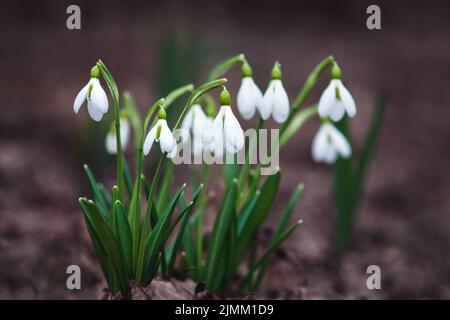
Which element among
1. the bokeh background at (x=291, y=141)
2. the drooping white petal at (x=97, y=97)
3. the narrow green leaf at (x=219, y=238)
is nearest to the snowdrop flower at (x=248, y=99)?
the narrow green leaf at (x=219, y=238)

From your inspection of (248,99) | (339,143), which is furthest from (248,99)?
(339,143)

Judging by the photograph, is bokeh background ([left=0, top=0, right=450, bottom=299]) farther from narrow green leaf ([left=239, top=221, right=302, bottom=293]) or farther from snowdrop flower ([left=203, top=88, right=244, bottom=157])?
snowdrop flower ([left=203, top=88, right=244, bottom=157])

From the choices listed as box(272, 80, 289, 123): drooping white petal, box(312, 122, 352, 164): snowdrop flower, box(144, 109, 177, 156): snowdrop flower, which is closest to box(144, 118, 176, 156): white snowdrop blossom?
box(144, 109, 177, 156): snowdrop flower

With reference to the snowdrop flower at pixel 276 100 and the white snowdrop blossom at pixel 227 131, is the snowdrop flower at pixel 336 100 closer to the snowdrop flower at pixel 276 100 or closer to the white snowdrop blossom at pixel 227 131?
the snowdrop flower at pixel 276 100

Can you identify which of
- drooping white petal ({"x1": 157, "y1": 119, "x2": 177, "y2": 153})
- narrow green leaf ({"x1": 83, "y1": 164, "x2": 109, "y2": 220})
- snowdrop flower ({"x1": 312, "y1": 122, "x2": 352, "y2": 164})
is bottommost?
narrow green leaf ({"x1": 83, "y1": 164, "x2": 109, "y2": 220})

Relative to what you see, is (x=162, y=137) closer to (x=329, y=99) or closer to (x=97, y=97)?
(x=97, y=97)
